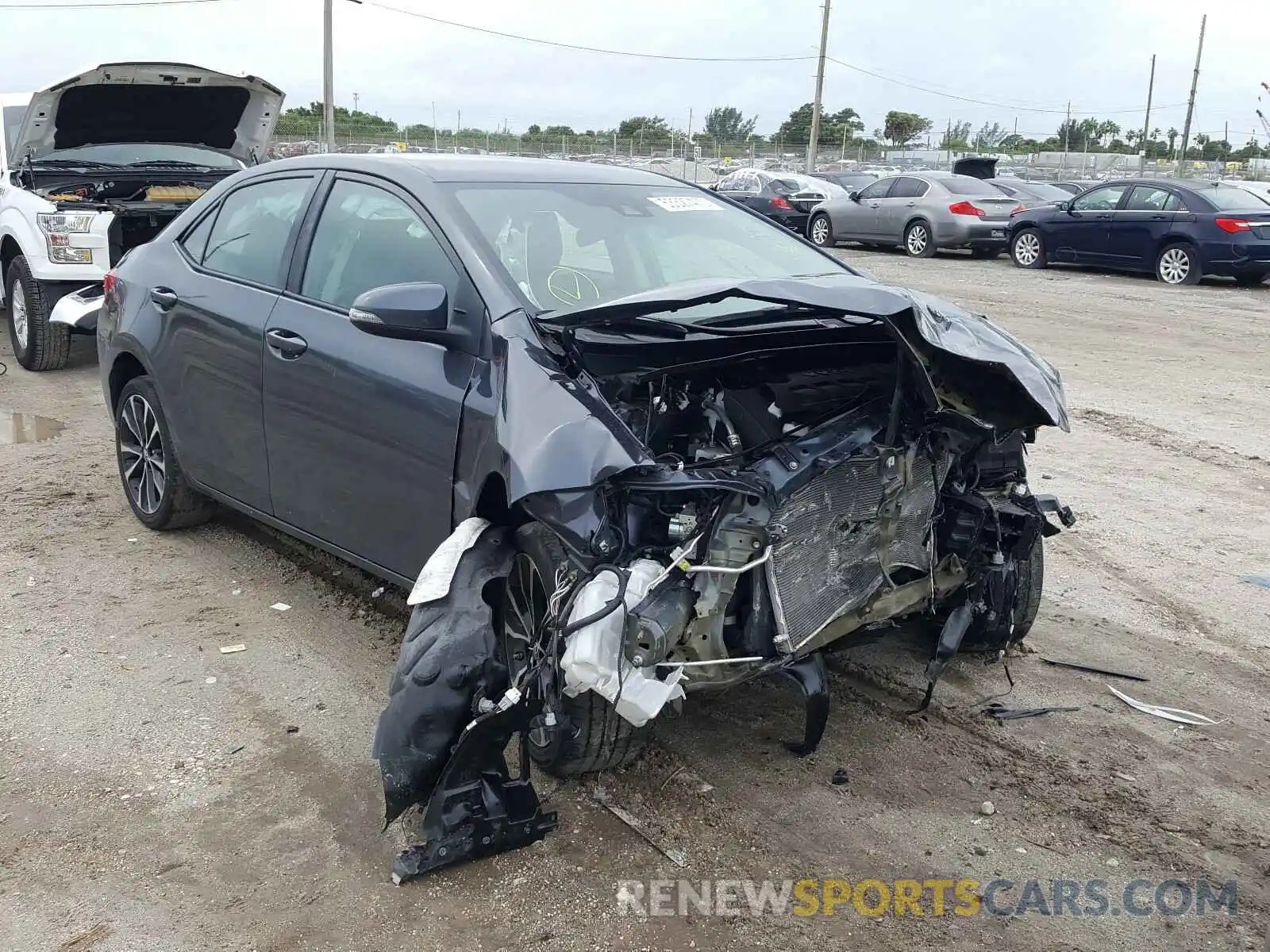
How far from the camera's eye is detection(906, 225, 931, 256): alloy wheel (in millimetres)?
20125

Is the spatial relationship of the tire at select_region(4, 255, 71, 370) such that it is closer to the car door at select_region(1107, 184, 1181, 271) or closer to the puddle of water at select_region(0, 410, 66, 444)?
the puddle of water at select_region(0, 410, 66, 444)

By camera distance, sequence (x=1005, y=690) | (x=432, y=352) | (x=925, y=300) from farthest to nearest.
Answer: (x=1005, y=690)
(x=432, y=352)
(x=925, y=300)

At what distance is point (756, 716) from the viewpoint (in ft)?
12.8

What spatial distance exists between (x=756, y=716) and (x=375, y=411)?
1657 mm

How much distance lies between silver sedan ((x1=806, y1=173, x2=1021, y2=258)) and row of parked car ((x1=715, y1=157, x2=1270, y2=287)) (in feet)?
0.06

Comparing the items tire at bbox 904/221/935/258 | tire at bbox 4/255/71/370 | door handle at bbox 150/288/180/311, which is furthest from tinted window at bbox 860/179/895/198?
door handle at bbox 150/288/180/311

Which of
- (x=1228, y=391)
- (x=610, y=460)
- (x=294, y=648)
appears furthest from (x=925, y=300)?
(x=1228, y=391)

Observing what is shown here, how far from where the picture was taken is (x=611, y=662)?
2.96 metres

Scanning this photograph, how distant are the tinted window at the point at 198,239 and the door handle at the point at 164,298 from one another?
0.19m

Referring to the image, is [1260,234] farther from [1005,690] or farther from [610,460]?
[610,460]

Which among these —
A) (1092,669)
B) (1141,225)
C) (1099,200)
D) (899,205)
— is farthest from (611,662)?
(899,205)

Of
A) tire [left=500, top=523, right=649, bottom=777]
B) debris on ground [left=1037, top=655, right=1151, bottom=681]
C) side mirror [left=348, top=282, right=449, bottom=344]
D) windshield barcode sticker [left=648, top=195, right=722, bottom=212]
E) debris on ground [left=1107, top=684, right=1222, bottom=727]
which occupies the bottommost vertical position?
debris on ground [left=1107, top=684, right=1222, bottom=727]

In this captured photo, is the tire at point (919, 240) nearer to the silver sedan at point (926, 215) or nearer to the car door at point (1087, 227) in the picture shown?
the silver sedan at point (926, 215)

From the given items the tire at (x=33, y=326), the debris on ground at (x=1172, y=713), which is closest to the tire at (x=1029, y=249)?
the tire at (x=33, y=326)
